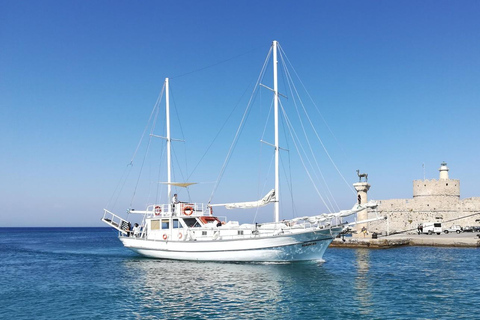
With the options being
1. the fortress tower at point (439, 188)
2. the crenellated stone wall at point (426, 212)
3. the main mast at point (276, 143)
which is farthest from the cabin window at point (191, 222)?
the fortress tower at point (439, 188)

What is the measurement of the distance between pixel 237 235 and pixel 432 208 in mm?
34268

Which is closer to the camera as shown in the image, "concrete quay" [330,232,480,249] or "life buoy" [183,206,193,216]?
"life buoy" [183,206,193,216]

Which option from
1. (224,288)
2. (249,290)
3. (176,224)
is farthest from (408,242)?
(224,288)

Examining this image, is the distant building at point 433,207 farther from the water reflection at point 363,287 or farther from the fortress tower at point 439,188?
the water reflection at point 363,287

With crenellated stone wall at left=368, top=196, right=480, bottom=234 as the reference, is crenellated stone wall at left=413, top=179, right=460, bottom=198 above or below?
above

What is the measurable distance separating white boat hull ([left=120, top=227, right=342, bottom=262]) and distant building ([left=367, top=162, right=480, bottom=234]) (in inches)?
1150

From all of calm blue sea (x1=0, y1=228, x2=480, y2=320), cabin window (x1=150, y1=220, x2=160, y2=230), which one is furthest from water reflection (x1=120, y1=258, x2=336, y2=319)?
cabin window (x1=150, y1=220, x2=160, y2=230)

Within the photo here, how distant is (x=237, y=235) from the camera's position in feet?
90.8

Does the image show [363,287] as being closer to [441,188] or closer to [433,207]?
[433,207]

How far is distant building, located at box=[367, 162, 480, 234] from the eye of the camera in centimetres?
5112

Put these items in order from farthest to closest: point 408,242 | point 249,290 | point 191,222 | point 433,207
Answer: point 433,207
point 408,242
point 191,222
point 249,290

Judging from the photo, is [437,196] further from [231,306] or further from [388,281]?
[231,306]

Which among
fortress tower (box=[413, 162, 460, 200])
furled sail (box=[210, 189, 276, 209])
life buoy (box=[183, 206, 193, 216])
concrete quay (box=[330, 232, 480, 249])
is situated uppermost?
fortress tower (box=[413, 162, 460, 200])

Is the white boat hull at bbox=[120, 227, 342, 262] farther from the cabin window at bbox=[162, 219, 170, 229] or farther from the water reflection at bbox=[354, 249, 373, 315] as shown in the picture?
the water reflection at bbox=[354, 249, 373, 315]
